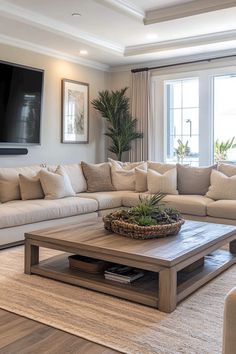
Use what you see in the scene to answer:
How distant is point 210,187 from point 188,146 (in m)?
1.74

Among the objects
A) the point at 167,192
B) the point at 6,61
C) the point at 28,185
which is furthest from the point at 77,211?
the point at 6,61

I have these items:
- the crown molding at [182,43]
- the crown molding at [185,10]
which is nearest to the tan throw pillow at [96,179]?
the crown molding at [182,43]

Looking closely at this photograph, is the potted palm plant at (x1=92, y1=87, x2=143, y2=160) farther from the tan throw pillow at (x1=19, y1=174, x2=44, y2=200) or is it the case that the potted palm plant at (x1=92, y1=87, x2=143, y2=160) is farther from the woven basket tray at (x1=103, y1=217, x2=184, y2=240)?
the woven basket tray at (x1=103, y1=217, x2=184, y2=240)

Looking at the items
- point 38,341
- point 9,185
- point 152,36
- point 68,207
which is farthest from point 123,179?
point 38,341

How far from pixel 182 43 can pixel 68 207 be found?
3.03 m

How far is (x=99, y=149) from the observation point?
7.11 m

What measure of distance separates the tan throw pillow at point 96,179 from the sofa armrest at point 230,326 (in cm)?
435

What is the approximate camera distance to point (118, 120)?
679 cm

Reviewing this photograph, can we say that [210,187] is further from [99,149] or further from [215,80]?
[99,149]

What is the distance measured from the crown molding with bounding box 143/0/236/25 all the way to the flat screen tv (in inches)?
71.5

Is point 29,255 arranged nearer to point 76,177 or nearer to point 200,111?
point 76,177

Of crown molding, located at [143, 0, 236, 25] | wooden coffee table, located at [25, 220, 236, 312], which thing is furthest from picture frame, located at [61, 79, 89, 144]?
wooden coffee table, located at [25, 220, 236, 312]

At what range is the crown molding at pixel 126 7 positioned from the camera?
170 inches

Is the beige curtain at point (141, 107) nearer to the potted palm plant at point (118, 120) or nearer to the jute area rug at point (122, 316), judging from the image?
the potted palm plant at point (118, 120)
